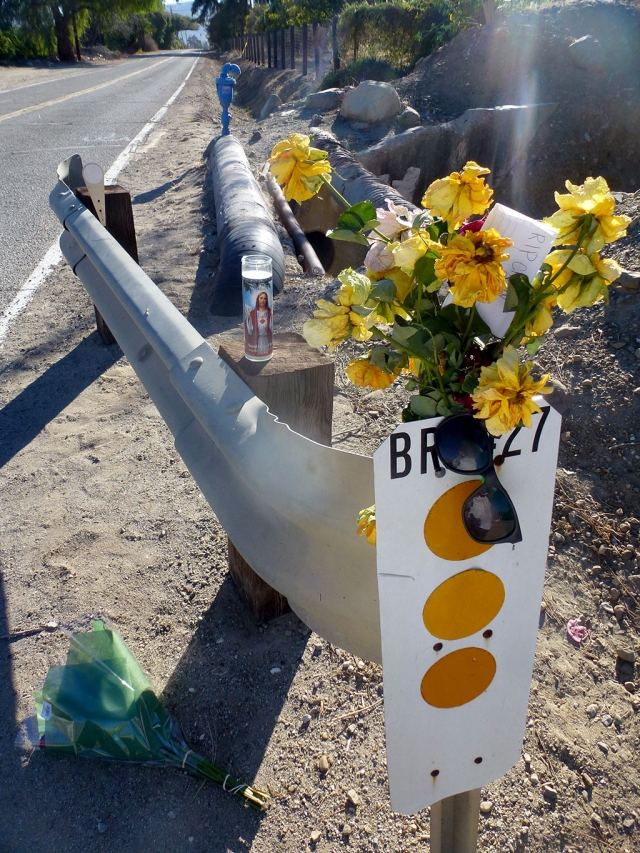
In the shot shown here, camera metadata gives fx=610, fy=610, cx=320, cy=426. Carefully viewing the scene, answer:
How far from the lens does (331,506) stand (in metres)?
1.34

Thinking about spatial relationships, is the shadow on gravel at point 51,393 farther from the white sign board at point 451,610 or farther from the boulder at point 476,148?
the boulder at point 476,148

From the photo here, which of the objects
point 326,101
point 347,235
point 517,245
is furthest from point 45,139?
point 517,245

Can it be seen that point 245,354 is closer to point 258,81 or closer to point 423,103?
point 423,103

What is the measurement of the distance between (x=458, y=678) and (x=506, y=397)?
2.00ft

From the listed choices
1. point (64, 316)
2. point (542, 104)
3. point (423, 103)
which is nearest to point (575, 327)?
point (64, 316)

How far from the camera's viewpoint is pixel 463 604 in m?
1.15

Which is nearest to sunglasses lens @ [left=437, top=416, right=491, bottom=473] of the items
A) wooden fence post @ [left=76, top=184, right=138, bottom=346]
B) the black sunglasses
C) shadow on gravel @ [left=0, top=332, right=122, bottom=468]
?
the black sunglasses

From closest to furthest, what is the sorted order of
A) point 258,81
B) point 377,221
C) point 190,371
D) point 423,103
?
point 377,221 < point 190,371 < point 423,103 < point 258,81

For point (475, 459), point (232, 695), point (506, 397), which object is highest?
point (506, 397)

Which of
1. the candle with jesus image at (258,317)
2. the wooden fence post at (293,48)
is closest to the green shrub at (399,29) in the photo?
the wooden fence post at (293,48)

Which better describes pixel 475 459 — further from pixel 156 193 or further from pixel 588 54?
pixel 588 54

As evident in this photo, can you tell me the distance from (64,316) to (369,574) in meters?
4.24

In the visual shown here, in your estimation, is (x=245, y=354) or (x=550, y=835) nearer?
(x=550, y=835)

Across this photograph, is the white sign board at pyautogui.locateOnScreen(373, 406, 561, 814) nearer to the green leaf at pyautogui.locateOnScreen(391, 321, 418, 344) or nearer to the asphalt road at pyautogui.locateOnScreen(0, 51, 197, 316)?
the green leaf at pyautogui.locateOnScreen(391, 321, 418, 344)
